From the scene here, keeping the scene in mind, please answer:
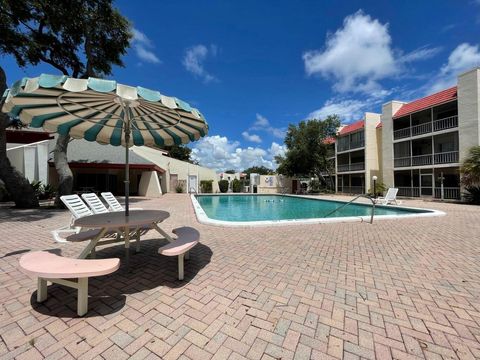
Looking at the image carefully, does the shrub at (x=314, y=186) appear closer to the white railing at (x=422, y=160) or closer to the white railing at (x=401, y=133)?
the white railing at (x=401, y=133)

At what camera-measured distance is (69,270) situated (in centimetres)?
229

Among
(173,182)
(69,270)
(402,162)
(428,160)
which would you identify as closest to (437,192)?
(428,160)

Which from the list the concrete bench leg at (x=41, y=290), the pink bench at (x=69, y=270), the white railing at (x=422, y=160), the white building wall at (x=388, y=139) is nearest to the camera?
the pink bench at (x=69, y=270)

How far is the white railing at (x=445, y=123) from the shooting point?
1738 cm

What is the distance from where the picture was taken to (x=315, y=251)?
15.5 feet

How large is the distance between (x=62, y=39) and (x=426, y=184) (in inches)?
1148

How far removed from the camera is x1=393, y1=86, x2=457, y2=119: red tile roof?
17.9m

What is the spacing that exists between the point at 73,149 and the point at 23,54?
30.8 feet

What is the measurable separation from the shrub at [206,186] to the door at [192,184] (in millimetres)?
744

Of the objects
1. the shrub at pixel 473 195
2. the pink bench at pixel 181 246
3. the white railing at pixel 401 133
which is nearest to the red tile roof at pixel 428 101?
the white railing at pixel 401 133

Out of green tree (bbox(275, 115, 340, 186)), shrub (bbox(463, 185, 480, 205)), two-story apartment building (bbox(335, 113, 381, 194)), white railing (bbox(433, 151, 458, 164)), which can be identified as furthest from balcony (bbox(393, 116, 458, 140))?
green tree (bbox(275, 115, 340, 186))

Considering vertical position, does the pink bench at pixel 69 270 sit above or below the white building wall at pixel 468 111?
below

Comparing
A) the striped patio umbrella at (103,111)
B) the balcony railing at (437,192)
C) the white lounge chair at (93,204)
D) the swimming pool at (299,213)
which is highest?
the striped patio umbrella at (103,111)

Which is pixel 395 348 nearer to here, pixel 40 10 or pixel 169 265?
pixel 169 265
